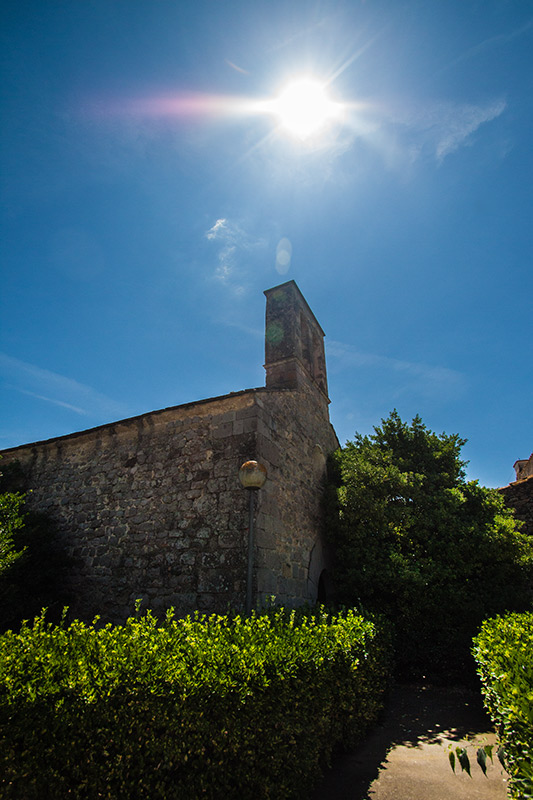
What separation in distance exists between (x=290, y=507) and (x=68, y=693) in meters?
5.42

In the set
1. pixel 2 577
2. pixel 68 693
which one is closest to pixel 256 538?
pixel 68 693

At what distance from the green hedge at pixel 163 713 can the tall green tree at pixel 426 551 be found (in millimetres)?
Answer: 4353

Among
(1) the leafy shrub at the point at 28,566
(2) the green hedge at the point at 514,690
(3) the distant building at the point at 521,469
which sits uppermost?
(3) the distant building at the point at 521,469

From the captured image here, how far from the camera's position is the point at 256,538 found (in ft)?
19.4

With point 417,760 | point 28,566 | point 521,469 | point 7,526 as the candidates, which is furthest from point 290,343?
point 521,469

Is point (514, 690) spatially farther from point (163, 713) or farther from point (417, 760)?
point (163, 713)

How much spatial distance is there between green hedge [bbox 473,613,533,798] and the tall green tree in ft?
8.22

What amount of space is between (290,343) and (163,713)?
25.6ft

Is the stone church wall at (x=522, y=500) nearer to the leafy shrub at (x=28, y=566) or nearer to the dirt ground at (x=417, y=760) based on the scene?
the dirt ground at (x=417, y=760)

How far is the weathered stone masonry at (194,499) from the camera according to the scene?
6.16m

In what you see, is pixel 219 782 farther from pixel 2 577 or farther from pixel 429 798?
pixel 2 577

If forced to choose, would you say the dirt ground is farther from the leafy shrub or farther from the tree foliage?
the tree foliage

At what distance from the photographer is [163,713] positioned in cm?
231

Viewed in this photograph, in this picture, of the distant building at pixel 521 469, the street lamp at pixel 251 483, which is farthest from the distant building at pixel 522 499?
the street lamp at pixel 251 483
